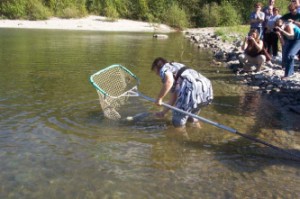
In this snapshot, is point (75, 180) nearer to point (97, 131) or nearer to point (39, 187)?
point (39, 187)

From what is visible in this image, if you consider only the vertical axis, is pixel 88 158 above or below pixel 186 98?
below

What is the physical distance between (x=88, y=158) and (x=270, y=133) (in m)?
3.66

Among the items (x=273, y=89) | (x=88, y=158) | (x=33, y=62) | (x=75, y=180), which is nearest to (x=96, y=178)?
(x=75, y=180)

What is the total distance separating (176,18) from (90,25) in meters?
11.8

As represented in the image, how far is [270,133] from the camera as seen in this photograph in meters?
7.55

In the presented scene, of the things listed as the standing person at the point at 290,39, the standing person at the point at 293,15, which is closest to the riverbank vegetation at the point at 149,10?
the standing person at the point at 293,15

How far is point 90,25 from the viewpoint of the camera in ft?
157

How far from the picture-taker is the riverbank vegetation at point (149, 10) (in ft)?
166

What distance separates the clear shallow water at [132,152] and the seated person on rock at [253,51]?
2722 mm

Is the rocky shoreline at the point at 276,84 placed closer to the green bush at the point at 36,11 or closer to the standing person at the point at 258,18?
the standing person at the point at 258,18

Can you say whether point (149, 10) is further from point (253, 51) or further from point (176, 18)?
point (253, 51)

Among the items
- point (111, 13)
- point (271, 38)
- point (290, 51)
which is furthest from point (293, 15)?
point (111, 13)

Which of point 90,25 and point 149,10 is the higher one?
point 149,10

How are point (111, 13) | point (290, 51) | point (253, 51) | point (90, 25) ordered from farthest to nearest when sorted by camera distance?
point (111, 13), point (90, 25), point (253, 51), point (290, 51)
